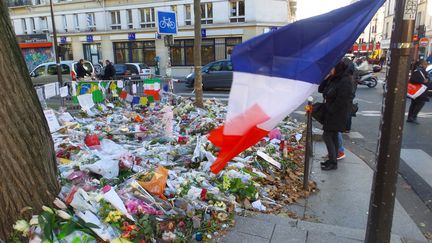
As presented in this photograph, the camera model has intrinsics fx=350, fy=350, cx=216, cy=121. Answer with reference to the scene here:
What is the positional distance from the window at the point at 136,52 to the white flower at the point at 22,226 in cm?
3014

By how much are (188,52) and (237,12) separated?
547 centimetres

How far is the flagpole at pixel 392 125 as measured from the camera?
7.07ft

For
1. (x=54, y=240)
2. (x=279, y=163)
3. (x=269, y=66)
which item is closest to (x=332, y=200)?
(x=279, y=163)

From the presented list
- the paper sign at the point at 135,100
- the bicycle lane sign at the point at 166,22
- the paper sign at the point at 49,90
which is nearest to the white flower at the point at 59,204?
the paper sign at the point at 49,90

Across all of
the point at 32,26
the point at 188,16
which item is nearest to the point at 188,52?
the point at 188,16

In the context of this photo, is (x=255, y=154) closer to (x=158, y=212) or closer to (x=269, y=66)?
(x=158, y=212)

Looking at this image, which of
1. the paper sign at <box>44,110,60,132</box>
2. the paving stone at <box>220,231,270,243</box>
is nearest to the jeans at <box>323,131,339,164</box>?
the paving stone at <box>220,231,270,243</box>

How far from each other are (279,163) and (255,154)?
40cm

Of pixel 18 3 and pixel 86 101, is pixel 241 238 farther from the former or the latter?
pixel 18 3

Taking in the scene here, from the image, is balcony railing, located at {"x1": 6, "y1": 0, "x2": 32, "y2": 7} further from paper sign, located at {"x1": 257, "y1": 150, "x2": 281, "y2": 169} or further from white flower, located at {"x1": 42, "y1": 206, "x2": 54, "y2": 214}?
white flower, located at {"x1": 42, "y1": 206, "x2": 54, "y2": 214}

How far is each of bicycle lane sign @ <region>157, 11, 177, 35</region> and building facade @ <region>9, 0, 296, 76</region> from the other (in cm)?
1806

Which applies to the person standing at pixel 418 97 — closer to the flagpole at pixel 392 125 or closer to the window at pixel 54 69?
the flagpole at pixel 392 125

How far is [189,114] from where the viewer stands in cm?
933

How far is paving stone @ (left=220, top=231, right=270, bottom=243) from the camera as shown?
3.26 m
